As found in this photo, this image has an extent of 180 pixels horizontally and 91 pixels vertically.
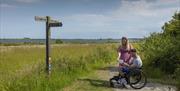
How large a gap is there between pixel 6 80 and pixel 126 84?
3.84 m

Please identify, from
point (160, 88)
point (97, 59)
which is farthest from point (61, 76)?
point (97, 59)

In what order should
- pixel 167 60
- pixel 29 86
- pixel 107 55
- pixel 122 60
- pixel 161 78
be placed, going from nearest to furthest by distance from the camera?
pixel 29 86, pixel 122 60, pixel 161 78, pixel 167 60, pixel 107 55

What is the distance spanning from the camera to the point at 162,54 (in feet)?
62.5

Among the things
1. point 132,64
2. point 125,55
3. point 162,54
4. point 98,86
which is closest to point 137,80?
point 132,64

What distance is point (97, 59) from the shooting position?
23391 mm

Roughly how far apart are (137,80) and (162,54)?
5840mm

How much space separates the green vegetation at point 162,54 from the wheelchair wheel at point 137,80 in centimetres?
236

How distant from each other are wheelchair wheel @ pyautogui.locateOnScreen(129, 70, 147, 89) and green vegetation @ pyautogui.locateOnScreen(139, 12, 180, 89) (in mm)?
2360

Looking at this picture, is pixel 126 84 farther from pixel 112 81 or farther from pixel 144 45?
pixel 144 45

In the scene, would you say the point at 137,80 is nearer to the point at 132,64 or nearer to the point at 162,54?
the point at 132,64

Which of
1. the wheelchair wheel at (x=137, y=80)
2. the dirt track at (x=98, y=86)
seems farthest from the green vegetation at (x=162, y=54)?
the wheelchair wheel at (x=137, y=80)

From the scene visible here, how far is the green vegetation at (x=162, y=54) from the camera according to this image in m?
17.6

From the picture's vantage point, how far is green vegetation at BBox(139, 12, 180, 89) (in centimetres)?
1758

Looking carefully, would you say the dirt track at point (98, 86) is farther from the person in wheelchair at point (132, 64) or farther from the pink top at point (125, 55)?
the pink top at point (125, 55)
